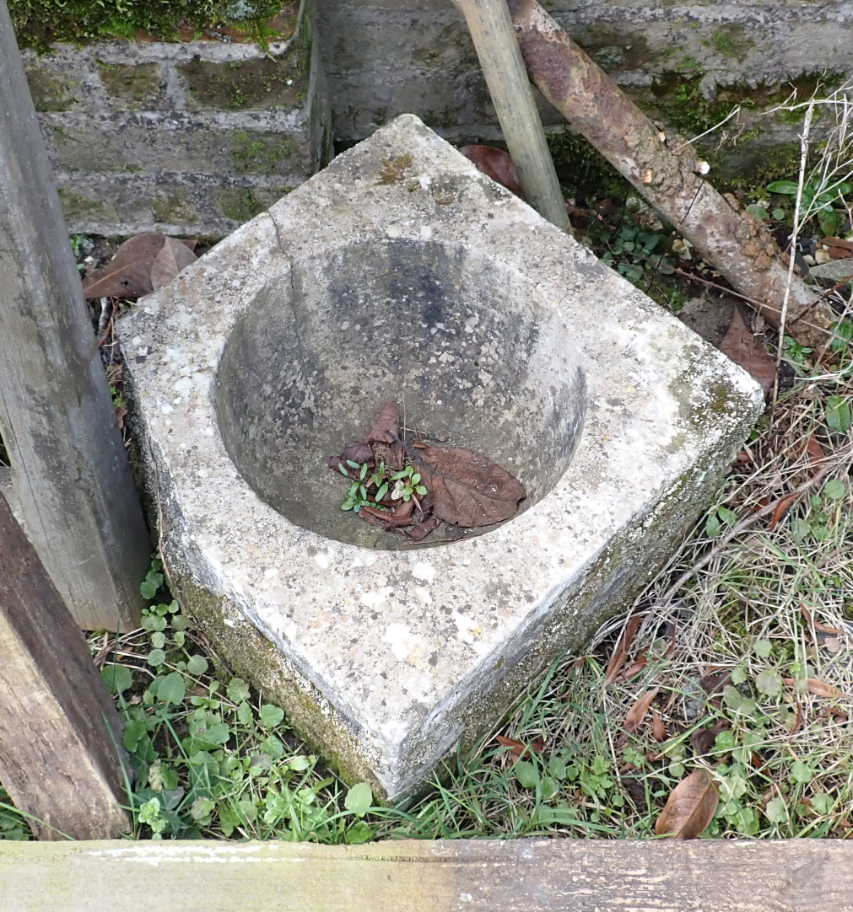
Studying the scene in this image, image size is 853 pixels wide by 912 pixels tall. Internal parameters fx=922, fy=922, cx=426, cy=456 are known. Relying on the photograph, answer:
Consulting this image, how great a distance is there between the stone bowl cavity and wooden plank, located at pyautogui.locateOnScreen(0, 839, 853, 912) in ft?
2.55

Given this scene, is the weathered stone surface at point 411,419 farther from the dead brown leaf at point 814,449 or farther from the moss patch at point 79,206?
the moss patch at point 79,206

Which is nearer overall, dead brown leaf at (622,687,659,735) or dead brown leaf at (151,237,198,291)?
dead brown leaf at (622,687,659,735)

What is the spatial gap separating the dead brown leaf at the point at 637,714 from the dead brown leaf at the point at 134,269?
5.54 ft

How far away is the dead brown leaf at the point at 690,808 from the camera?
192 cm

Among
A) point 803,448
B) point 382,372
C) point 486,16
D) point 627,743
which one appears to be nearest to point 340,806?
point 627,743

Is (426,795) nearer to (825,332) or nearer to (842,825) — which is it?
(842,825)

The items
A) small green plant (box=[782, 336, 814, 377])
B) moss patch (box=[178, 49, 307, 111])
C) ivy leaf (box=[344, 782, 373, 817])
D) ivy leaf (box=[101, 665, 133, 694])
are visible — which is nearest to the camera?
ivy leaf (box=[344, 782, 373, 817])

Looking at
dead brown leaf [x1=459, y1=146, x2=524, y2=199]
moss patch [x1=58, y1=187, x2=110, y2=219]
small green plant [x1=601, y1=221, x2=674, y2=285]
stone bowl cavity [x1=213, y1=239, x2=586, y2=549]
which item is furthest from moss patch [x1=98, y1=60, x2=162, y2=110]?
small green plant [x1=601, y1=221, x2=674, y2=285]

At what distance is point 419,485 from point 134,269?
3.61ft

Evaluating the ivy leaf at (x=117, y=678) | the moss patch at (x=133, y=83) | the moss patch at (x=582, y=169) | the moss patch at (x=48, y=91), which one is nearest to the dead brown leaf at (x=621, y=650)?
the ivy leaf at (x=117, y=678)

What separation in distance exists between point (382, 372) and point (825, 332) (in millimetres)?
1221

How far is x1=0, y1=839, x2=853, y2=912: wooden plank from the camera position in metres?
1.47

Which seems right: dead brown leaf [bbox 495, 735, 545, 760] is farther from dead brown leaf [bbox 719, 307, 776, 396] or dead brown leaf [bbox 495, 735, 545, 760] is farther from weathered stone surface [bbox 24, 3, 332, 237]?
weathered stone surface [bbox 24, 3, 332, 237]

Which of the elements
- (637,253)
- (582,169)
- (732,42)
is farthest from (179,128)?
(732,42)
